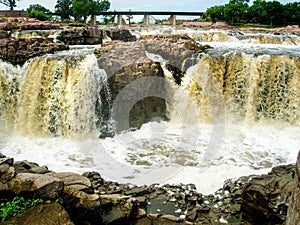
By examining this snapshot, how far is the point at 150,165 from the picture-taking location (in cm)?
802

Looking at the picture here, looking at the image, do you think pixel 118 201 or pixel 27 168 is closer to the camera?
pixel 118 201

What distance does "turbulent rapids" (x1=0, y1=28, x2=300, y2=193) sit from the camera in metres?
8.73

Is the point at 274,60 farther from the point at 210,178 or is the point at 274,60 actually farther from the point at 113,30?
the point at 113,30

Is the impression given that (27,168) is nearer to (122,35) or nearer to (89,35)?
(89,35)

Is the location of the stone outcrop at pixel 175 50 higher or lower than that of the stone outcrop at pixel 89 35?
lower

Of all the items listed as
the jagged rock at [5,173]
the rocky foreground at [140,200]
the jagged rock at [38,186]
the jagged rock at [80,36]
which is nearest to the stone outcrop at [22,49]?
the jagged rock at [80,36]

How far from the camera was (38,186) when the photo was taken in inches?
177

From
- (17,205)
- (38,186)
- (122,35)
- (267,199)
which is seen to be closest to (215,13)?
(122,35)

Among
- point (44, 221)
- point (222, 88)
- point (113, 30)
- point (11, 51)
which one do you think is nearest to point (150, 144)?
point (222, 88)

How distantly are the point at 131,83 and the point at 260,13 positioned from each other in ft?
95.8

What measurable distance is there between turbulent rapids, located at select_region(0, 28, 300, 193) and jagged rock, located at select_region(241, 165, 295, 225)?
2.52 meters

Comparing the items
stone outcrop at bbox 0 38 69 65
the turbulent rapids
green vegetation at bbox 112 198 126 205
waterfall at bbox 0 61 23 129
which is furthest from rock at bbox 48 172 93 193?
stone outcrop at bbox 0 38 69 65

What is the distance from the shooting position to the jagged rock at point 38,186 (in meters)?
4.48

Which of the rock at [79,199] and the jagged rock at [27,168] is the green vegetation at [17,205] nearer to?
the rock at [79,199]
